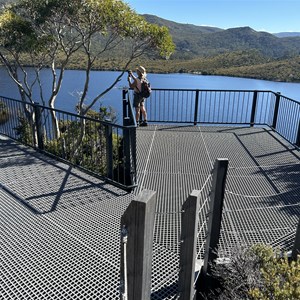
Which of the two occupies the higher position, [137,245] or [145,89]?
[145,89]

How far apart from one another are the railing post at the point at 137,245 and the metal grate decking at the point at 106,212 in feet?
2.86

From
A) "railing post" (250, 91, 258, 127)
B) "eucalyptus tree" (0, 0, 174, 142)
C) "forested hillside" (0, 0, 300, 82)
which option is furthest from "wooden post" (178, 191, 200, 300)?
"forested hillside" (0, 0, 300, 82)

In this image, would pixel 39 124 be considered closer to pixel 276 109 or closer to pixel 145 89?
pixel 145 89

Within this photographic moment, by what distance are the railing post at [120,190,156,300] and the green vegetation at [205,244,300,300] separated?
76 cm

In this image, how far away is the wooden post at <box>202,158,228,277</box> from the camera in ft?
8.18

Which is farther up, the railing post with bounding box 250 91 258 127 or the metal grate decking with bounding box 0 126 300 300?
the railing post with bounding box 250 91 258 127

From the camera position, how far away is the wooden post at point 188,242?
2.10m

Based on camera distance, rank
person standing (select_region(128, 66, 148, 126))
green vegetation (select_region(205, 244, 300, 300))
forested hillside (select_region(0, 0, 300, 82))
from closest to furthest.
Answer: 1. green vegetation (select_region(205, 244, 300, 300))
2. person standing (select_region(128, 66, 148, 126))
3. forested hillside (select_region(0, 0, 300, 82))

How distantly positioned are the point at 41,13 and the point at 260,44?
12583 centimetres

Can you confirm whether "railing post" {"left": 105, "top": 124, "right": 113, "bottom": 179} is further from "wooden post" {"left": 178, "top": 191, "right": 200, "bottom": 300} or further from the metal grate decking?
"wooden post" {"left": 178, "top": 191, "right": 200, "bottom": 300}

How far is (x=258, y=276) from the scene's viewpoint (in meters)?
2.48

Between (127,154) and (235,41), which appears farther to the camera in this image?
(235,41)

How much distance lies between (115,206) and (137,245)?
2391 mm

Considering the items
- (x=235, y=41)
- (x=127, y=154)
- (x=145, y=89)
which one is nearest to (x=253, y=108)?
(x=145, y=89)
